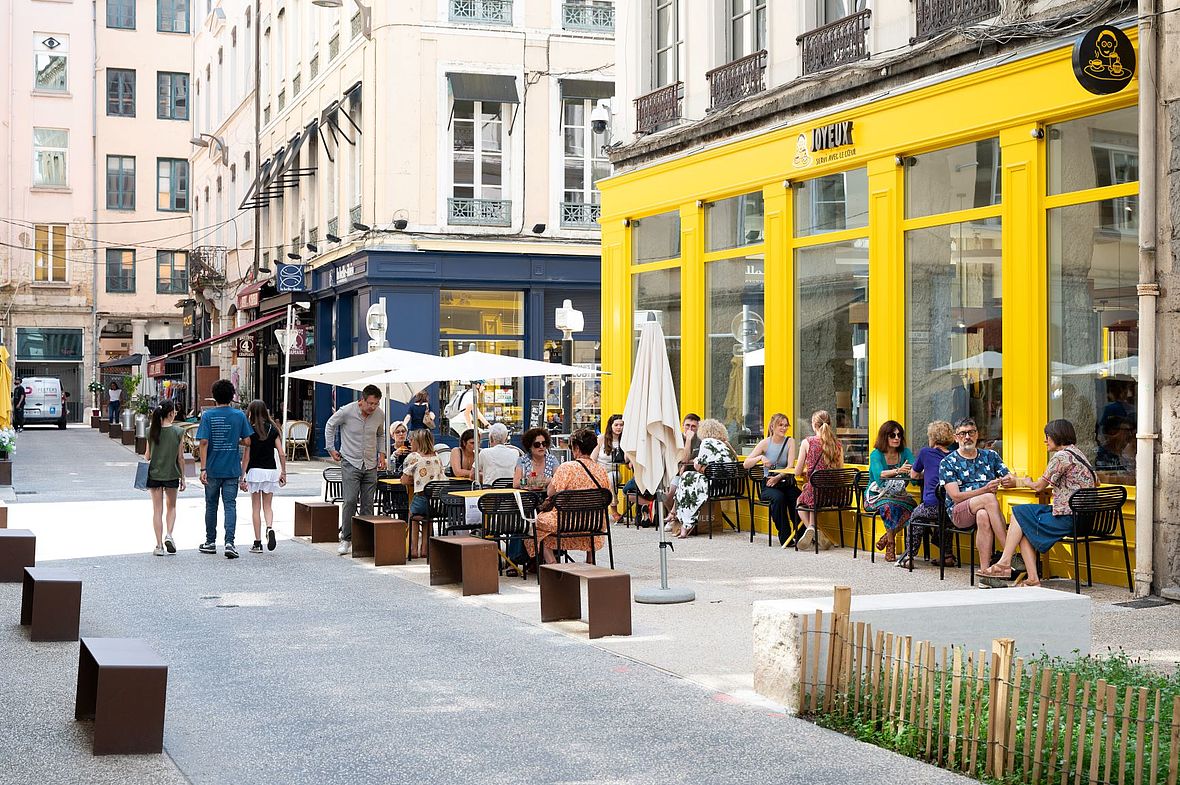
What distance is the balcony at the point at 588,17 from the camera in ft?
105

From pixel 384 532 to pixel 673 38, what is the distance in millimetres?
8802

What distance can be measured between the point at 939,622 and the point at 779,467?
8.73m

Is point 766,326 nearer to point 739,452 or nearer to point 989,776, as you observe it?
point 739,452

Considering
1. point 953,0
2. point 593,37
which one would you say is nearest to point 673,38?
point 953,0

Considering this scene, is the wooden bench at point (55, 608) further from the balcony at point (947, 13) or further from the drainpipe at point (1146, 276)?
the balcony at point (947, 13)

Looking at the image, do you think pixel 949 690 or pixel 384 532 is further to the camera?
pixel 384 532

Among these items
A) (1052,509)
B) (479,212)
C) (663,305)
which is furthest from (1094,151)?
(479,212)

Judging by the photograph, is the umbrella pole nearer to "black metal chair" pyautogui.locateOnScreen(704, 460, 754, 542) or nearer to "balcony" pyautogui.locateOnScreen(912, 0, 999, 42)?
"black metal chair" pyautogui.locateOnScreen(704, 460, 754, 542)

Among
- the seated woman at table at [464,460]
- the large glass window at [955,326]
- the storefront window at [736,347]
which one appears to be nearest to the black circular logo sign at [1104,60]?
the large glass window at [955,326]

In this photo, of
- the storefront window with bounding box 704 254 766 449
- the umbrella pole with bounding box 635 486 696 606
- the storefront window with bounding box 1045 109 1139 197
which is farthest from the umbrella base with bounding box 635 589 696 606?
the storefront window with bounding box 704 254 766 449

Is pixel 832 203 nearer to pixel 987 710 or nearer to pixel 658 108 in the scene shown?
pixel 658 108

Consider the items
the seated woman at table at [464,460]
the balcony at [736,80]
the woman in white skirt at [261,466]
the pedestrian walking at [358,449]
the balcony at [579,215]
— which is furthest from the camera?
the balcony at [579,215]

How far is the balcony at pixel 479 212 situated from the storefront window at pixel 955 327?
16.8 metres

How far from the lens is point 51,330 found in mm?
60938
